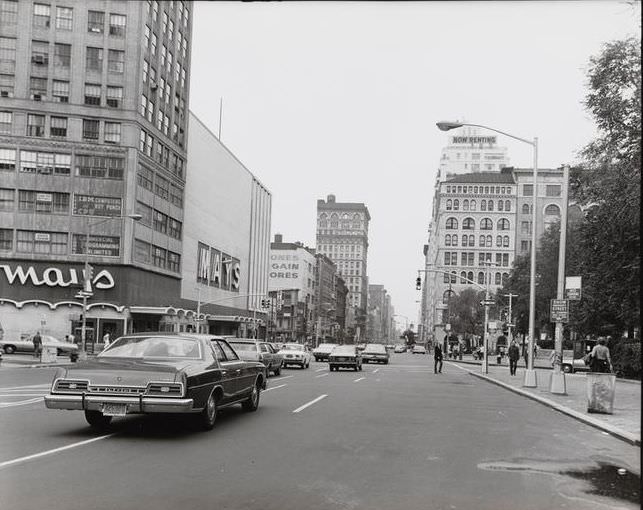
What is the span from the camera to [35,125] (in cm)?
5797

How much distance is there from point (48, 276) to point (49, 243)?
2.68 meters

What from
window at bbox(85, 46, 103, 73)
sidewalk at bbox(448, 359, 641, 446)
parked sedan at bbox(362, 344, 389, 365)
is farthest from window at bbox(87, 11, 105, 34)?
sidewalk at bbox(448, 359, 641, 446)

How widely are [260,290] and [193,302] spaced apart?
3200 cm

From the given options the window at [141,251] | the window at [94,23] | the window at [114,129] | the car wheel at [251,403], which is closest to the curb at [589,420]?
the car wheel at [251,403]

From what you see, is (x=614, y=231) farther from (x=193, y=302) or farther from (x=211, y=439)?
(x=193, y=302)

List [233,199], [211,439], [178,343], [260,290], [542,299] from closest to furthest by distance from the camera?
[211,439] → [178,343] → [542,299] → [233,199] → [260,290]

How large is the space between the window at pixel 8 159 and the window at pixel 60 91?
5.67m

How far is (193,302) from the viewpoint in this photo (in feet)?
247

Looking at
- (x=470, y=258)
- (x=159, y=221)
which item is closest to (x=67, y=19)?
(x=159, y=221)

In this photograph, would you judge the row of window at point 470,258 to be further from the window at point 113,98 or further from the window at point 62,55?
the window at point 62,55

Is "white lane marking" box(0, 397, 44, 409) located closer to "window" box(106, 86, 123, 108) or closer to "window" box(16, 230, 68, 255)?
"window" box(16, 230, 68, 255)

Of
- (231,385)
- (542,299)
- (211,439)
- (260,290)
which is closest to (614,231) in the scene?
(231,385)

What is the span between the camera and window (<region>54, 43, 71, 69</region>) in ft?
193

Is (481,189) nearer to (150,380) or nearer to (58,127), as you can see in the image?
(58,127)
